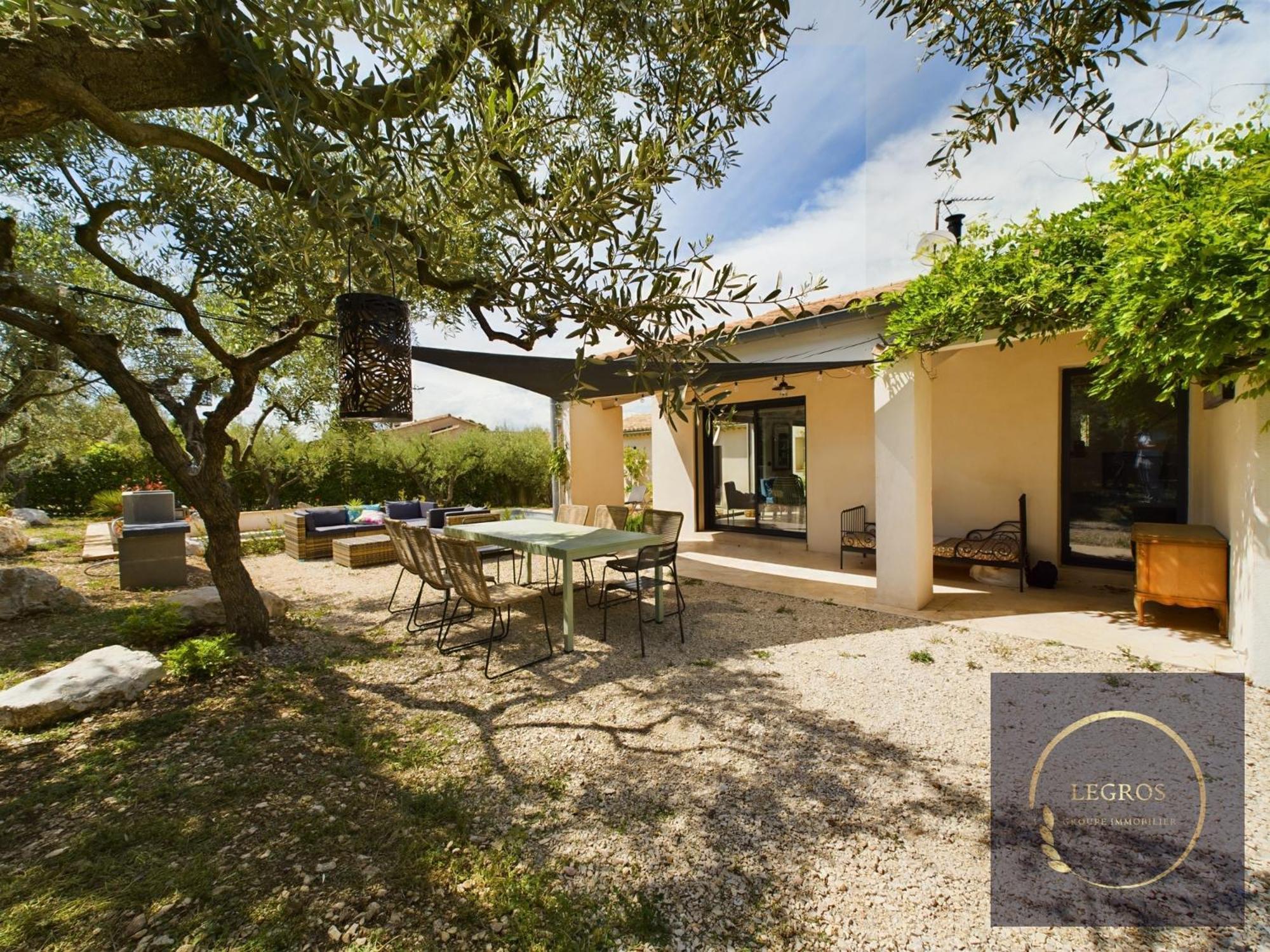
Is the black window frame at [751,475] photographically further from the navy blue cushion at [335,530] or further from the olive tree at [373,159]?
the navy blue cushion at [335,530]

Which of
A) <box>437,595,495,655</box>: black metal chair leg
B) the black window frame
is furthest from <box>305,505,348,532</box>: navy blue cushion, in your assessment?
the black window frame

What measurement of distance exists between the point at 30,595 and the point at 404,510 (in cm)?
579

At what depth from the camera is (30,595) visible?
6.48m

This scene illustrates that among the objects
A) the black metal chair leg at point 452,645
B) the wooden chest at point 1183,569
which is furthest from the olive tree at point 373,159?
the wooden chest at point 1183,569

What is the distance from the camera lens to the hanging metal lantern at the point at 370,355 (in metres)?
2.33

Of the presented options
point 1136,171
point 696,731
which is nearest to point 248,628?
point 696,731

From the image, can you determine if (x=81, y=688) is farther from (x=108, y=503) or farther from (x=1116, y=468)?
(x=108, y=503)

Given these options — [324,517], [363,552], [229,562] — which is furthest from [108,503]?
[229,562]

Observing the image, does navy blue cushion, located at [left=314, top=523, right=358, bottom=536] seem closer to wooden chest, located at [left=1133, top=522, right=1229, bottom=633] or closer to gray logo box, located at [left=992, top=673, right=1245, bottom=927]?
gray logo box, located at [left=992, top=673, right=1245, bottom=927]

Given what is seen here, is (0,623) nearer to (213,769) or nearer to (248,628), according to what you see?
(248,628)

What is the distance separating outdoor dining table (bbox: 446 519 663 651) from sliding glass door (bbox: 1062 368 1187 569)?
5810 millimetres

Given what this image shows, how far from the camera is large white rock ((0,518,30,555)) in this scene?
1005 centimetres

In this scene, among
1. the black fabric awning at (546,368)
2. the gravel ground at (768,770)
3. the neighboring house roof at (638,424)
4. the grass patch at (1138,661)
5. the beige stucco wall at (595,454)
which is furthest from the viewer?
the neighboring house roof at (638,424)

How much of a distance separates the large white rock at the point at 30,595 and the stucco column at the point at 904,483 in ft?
31.0
